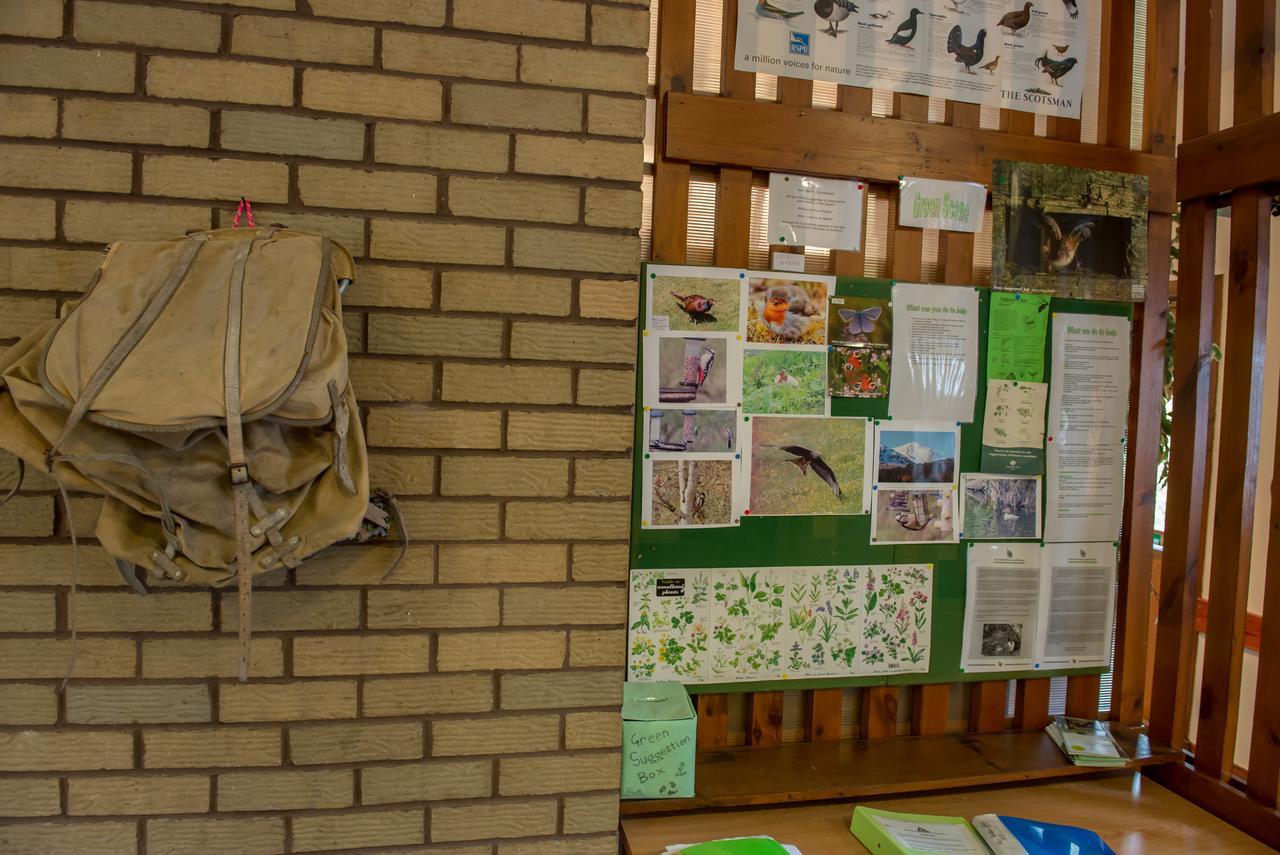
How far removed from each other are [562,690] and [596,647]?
11 cm

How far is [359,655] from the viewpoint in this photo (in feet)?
5.04

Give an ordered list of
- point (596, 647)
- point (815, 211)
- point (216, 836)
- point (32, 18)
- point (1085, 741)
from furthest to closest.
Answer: point (1085, 741)
point (815, 211)
point (596, 647)
point (216, 836)
point (32, 18)

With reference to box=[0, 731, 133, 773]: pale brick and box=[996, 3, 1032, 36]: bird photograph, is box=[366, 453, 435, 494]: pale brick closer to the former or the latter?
box=[0, 731, 133, 773]: pale brick

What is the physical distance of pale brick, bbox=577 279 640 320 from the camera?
1579 mm

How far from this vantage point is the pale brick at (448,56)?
1.50 m

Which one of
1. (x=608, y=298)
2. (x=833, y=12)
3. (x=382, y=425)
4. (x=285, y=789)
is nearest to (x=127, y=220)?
(x=382, y=425)

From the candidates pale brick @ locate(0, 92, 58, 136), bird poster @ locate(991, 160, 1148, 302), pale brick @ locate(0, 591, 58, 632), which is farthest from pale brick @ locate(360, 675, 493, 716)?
bird poster @ locate(991, 160, 1148, 302)

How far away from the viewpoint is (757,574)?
222 cm

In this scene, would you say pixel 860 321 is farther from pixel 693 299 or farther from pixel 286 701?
pixel 286 701

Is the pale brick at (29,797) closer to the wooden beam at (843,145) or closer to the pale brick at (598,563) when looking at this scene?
the pale brick at (598,563)

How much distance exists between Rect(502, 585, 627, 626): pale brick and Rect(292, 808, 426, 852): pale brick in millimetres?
444

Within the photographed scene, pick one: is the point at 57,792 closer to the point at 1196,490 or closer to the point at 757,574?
the point at 757,574

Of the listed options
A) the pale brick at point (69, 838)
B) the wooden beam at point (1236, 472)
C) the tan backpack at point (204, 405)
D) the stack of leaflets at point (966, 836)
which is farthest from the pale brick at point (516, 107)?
the wooden beam at point (1236, 472)

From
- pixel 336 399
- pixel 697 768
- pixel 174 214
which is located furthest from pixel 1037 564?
pixel 174 214
